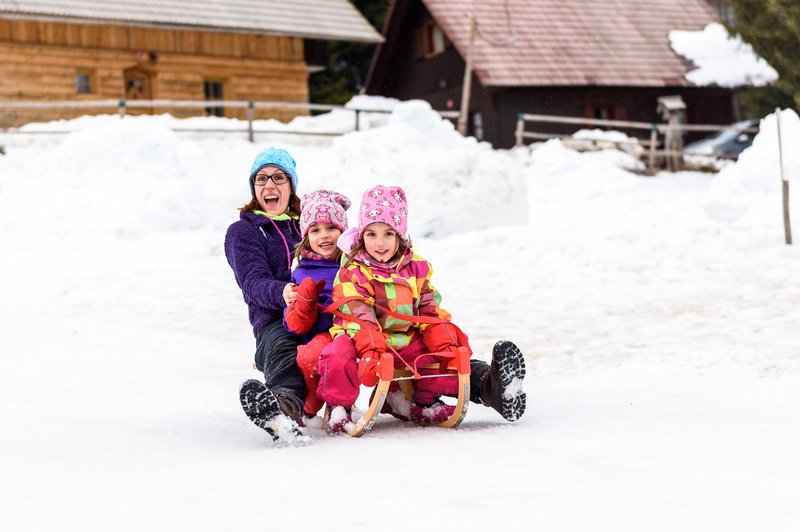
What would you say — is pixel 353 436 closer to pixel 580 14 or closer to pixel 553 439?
pixel 553 439

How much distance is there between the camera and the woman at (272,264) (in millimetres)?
4887

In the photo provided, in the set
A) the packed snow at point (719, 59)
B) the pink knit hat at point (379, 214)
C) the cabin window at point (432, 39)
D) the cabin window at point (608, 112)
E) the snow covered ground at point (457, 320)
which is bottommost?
the snow covered ground at point (457, 320)

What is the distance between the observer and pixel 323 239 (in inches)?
199

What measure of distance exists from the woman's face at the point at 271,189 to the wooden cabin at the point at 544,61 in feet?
73.1

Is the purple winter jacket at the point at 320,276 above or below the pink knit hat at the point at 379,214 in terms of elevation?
below

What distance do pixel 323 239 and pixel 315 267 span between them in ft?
0.47

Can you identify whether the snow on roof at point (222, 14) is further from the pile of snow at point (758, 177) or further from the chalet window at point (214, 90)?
the pile of snow at point (758, 177)

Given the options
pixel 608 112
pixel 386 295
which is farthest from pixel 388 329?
pixel 608 112

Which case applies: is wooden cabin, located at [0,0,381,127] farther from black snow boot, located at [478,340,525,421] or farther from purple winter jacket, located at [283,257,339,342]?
black snow boot, located at [478,340,525,421]

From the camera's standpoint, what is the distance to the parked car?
26.4 metres

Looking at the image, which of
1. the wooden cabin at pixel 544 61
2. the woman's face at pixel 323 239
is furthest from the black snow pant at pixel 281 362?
the wooden cabin at pixel 544 61

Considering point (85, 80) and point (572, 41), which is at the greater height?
point (572, 41)

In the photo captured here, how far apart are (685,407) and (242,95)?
21425 mm

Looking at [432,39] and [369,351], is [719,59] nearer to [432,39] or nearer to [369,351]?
[432,39]
